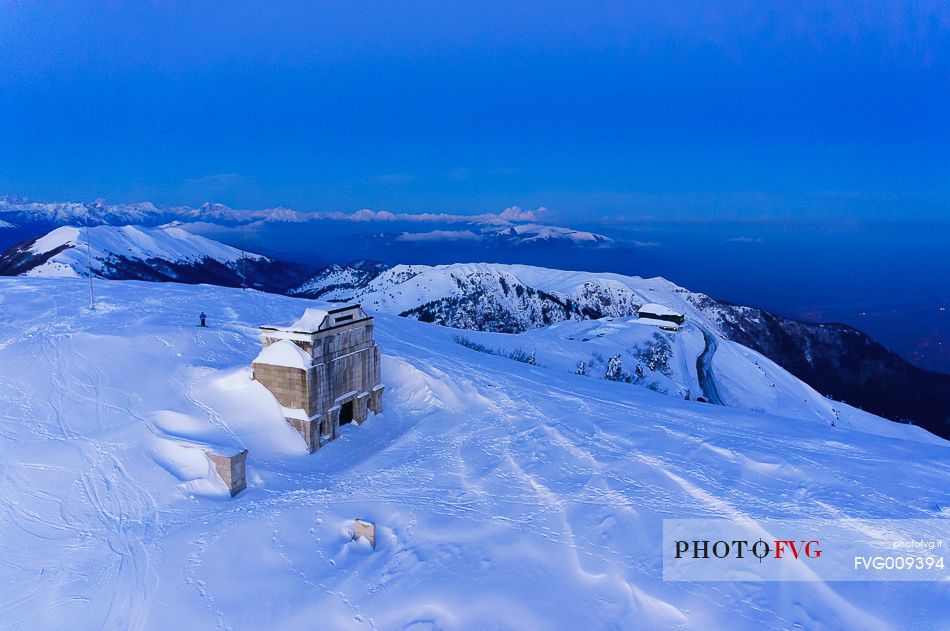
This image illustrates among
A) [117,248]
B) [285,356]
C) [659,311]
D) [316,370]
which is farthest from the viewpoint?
[117,248]

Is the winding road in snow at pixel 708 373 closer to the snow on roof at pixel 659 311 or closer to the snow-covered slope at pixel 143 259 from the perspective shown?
the snow on roof at pixel 659 311

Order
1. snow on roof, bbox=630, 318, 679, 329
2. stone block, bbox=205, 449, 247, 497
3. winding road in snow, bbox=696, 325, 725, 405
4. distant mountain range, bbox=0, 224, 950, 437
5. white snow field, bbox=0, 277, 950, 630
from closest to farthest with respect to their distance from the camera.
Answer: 1. white snow field, bbox=0, 277, 950, 630
2. stone block, bbox=205, 449, 247, 497
3. winding road in snow, bbox=696, 325, 725, 405
4. snow on roof, bbox=630, 318, 679, 329
5. distant mountain range, bbox=0, 224, 950, 437

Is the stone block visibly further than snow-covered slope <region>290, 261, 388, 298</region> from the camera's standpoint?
No

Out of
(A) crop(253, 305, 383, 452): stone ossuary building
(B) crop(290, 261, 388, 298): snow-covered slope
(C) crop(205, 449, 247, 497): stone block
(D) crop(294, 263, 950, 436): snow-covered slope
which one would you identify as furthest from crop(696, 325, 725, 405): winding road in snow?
(B) crop(290, 261, 388, 298): snow-covered slope

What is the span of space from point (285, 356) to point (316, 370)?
0.96m

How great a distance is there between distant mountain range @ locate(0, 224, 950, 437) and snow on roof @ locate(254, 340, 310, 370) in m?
61.5

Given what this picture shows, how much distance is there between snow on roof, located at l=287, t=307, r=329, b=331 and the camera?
15562 mm

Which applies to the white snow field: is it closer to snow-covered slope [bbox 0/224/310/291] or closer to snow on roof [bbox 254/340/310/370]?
snow on roof [bbox 254/340/310/370]

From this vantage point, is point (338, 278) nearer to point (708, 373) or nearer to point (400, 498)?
point (708, 373)

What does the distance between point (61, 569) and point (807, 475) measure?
15.8m

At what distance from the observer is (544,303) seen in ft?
374

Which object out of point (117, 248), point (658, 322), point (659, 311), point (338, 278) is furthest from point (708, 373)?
point (338, 278)

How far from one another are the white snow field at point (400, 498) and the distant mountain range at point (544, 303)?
191 feet

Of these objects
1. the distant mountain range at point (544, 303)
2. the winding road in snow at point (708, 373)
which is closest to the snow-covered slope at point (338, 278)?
the distant mountain range at point (544, 303)
